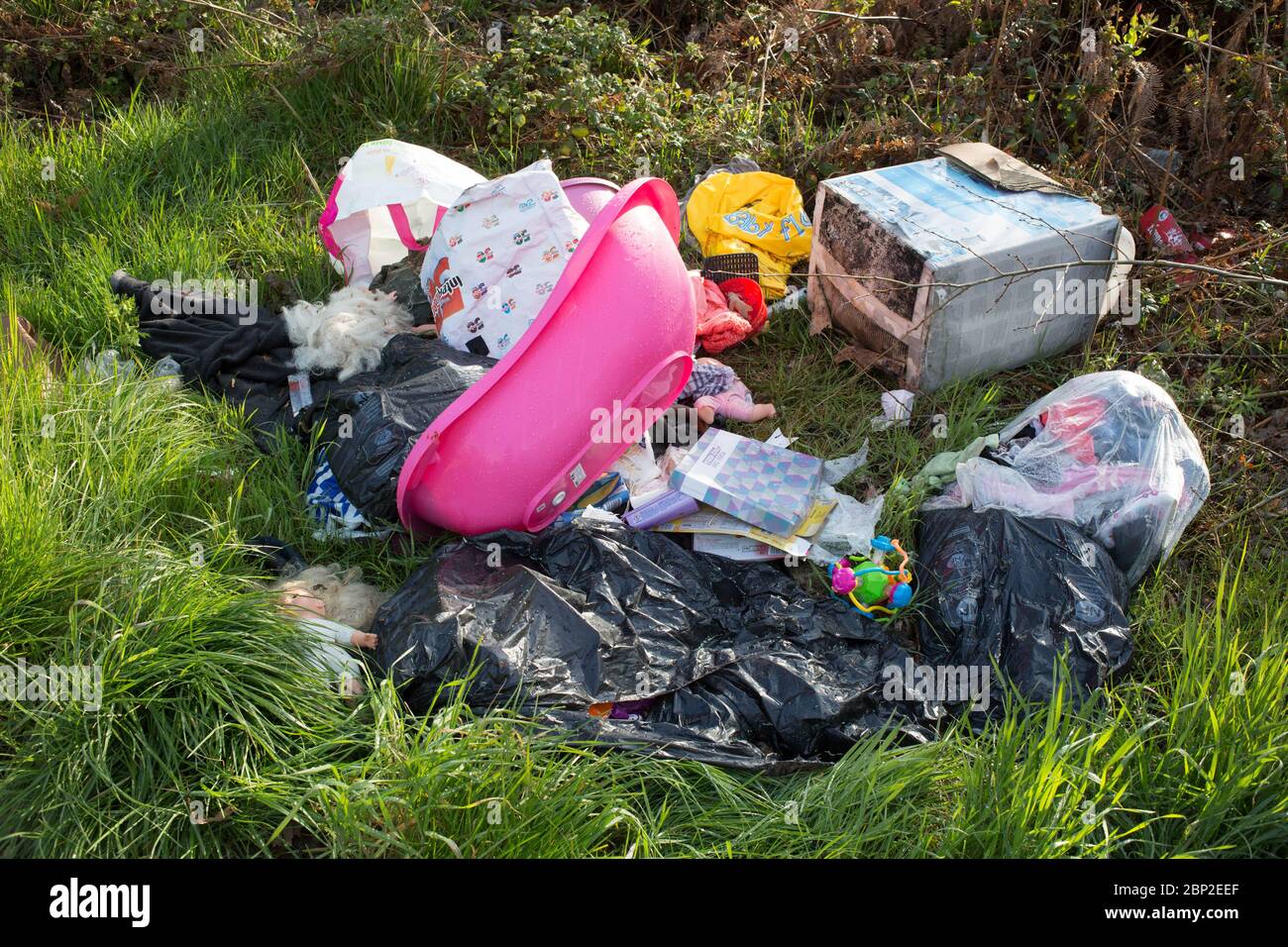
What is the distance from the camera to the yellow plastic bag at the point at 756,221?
14.2 ft

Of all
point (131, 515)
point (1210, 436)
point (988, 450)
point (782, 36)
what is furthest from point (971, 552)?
point (782, 36)

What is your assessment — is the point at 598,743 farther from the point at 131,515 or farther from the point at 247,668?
the point at 131,515

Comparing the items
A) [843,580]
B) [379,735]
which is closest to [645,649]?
[843,580]

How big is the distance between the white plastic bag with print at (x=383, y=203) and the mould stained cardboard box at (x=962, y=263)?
61.4 inches

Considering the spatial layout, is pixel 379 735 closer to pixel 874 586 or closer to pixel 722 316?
pixel 874 586

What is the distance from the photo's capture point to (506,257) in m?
3.67

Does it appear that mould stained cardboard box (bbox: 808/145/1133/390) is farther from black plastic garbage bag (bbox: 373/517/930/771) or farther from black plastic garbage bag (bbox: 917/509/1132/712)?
black plastic garbage bag (bbox: 373/517/930/771)

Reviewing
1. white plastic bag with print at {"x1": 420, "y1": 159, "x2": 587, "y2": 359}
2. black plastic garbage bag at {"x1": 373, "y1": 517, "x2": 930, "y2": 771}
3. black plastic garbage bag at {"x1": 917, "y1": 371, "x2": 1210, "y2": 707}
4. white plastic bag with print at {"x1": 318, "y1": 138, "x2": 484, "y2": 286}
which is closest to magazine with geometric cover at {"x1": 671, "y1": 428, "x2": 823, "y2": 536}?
black plastic garbage bag at {"x1": 373, "y1": 517, "x2": 930, "y2": 771}

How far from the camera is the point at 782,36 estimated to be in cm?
511

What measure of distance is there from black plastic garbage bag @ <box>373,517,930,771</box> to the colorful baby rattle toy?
0.05 meters

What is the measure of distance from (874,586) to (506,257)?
5.72ft

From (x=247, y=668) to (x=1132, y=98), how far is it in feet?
13.9

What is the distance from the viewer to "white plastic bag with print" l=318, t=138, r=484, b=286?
13.6ft
